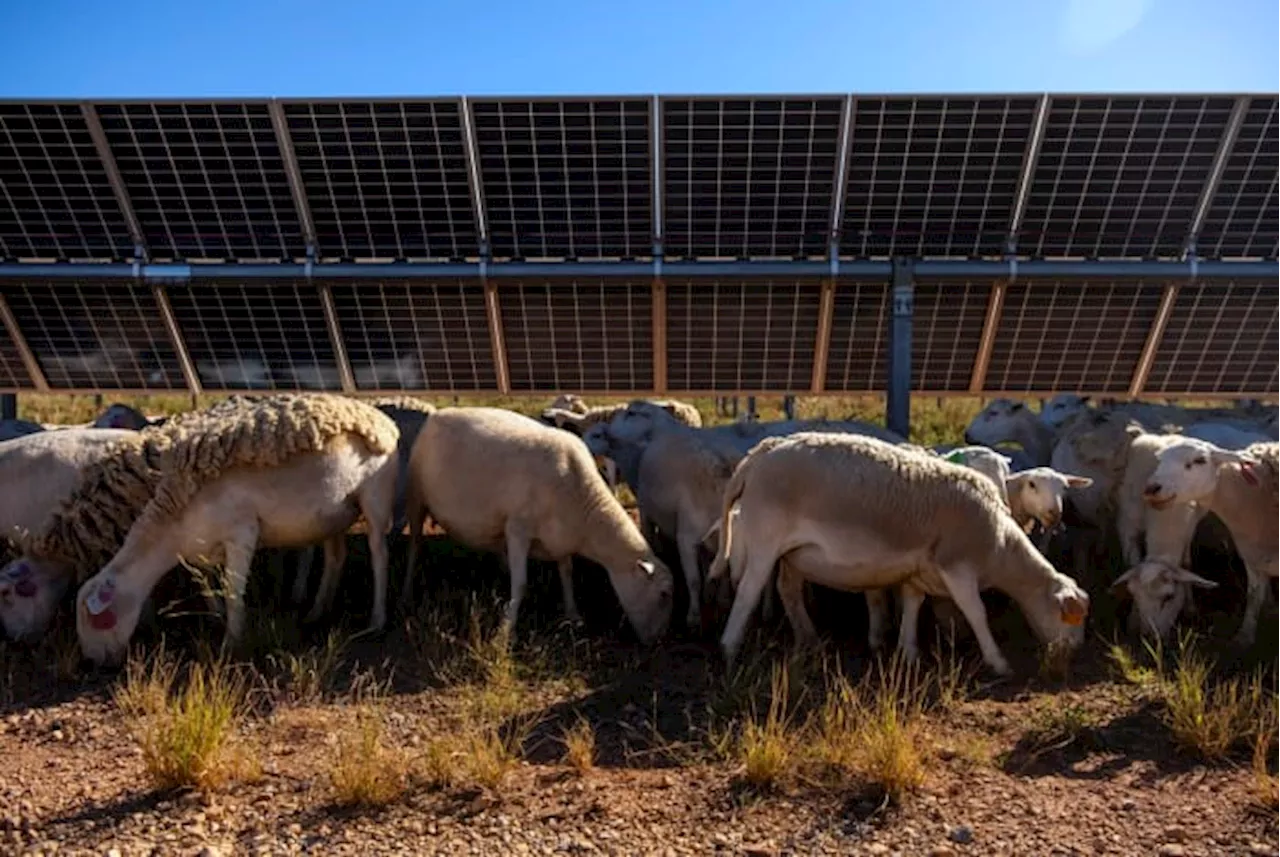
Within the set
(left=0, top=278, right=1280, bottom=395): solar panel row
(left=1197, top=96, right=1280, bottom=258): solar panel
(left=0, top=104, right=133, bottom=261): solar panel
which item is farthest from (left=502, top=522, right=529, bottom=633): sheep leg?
(left=1197, top=96, right=1280, bottom=258): solar panel

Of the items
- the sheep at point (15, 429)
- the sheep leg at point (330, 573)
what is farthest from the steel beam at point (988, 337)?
the sheep at point (15, 429)

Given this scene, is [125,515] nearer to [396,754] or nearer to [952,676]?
[396,754]

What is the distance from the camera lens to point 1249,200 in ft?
44.1

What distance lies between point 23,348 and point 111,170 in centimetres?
316

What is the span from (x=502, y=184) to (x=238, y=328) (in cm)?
439

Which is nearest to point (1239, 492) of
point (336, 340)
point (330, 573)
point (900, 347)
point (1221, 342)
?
point (900, 347)

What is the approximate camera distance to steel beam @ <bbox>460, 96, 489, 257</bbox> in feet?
43.4

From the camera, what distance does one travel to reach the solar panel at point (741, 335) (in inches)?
547

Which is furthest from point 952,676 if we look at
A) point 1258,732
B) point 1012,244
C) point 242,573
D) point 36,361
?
point 36,361

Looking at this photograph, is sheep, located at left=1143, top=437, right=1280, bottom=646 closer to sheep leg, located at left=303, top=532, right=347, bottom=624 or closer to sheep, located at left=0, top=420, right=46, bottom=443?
sheep leg, located at left=303, top=532, right=347, bottom=624

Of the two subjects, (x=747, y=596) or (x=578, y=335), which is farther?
(x=578, y=335)

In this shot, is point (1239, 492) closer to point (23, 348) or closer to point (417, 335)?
point (417, 335)

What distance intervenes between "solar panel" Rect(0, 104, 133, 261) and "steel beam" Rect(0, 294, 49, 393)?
872mm

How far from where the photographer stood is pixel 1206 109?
13.0 metres
